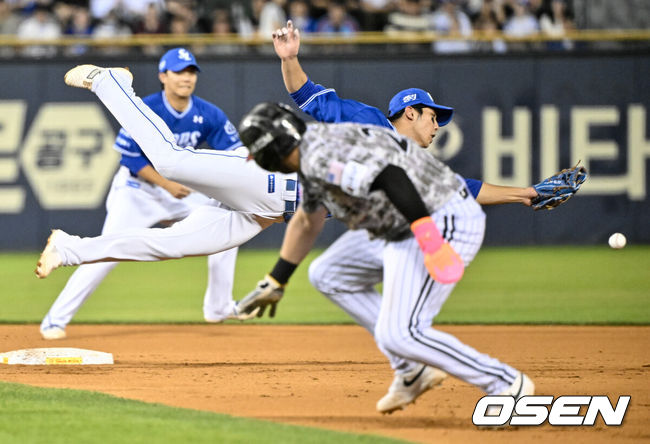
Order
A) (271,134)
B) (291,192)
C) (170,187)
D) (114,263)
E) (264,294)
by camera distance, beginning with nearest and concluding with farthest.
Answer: (271,134), (264,294), (291,192), (170,187), (114,263)

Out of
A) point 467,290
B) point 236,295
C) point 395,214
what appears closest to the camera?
point 395,214

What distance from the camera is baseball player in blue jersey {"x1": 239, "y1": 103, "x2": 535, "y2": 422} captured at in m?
4.59

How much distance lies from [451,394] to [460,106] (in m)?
9.65

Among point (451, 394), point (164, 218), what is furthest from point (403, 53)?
point (451, 394)

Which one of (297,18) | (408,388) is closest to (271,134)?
(408,388)

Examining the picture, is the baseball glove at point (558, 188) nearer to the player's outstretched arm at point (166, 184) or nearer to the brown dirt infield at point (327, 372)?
the brown dirt infield at point (327, 372)

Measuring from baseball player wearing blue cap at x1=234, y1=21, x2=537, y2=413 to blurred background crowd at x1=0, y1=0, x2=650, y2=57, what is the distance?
912 cm

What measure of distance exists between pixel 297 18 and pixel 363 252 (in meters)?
10.7

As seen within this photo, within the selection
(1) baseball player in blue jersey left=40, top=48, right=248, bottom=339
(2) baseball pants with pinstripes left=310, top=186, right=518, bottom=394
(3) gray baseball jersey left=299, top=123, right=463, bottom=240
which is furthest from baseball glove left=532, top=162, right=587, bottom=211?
(1) baseball player in blue jersey left=40, top=48, right=248, bottom=339

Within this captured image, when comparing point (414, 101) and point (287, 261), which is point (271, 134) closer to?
point (287, 261)

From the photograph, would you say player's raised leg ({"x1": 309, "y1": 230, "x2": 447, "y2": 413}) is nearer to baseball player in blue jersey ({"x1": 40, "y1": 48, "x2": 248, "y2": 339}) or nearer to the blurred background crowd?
baseball player in blue jersey ({"x1": 40, "y1": 48, "x2": 248, "y2": 339})

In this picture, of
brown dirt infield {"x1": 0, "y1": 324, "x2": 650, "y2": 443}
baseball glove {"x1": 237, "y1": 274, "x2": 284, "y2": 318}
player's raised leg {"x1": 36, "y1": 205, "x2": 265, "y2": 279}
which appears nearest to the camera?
baseball glove {"x1": 237, "y1": 274, "x2": 284, "y2": 318}

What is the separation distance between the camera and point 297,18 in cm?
1545

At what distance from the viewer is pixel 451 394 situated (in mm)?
6008
